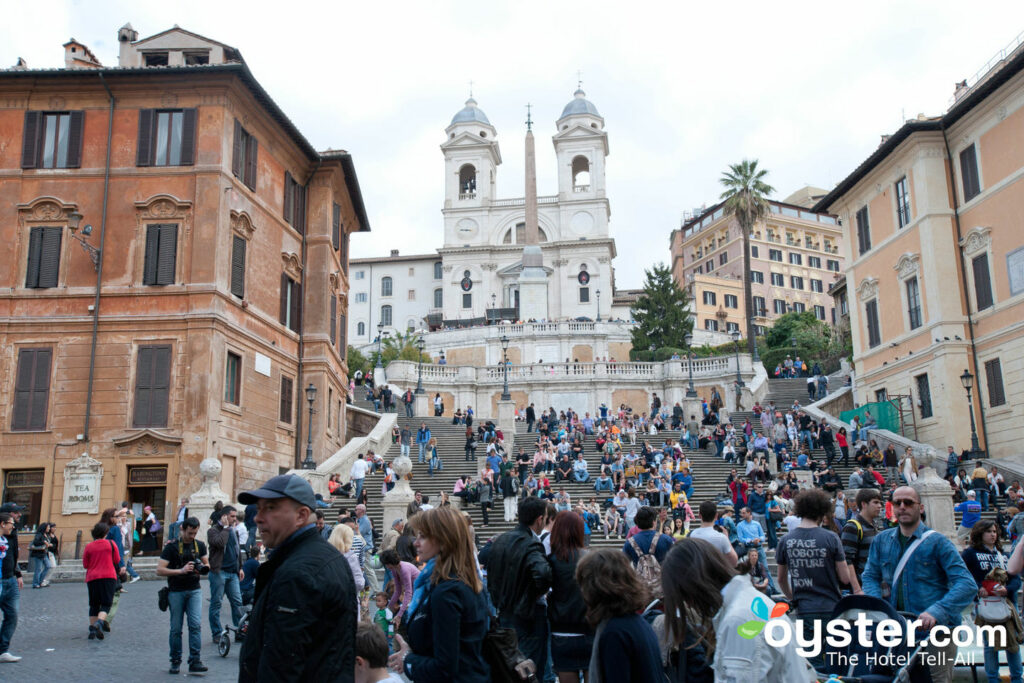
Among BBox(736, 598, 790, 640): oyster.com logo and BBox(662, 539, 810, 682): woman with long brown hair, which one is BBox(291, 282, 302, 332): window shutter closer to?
BBox(662, 539, 810, 682): woman with long brown hair

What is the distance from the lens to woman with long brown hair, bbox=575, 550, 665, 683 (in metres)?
4.19

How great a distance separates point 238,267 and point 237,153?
10.8 ft

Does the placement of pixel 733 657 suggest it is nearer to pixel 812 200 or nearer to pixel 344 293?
pixel 344 293

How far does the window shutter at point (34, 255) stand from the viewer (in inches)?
945

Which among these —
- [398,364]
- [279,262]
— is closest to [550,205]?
[398,364]

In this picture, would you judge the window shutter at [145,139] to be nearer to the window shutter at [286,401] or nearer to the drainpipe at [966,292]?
the window shutter at [286,401]

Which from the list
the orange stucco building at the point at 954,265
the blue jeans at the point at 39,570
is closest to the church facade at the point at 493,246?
the orange stucco building at the point at 954,265

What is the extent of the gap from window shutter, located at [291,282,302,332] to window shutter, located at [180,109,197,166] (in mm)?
5962

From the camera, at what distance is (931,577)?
20.7 feet

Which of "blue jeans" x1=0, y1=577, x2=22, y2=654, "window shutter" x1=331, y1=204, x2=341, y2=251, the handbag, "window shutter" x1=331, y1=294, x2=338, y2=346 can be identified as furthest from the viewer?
"window shutter" x1=331, y1=204, x2=341, y2=251

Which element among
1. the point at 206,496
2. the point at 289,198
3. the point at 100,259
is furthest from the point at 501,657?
the point at 289,198

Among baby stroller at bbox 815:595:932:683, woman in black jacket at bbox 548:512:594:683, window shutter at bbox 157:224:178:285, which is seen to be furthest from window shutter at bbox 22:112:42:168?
baby stroller at bbox 815:595:932:683

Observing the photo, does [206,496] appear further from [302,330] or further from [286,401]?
[302,330]

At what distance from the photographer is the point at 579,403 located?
48219 mm
